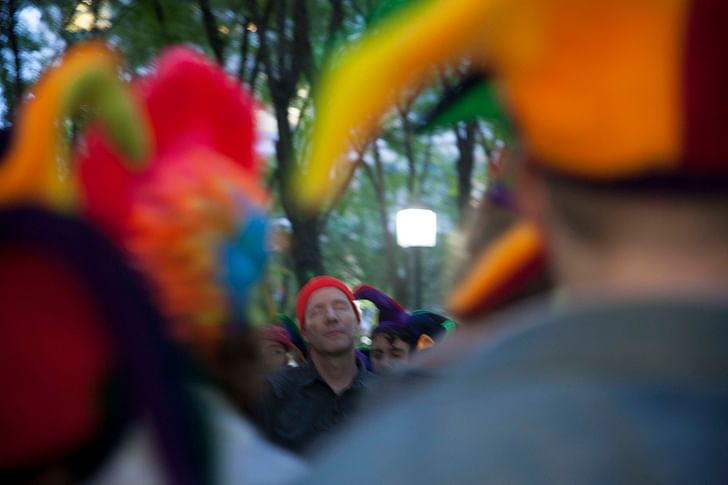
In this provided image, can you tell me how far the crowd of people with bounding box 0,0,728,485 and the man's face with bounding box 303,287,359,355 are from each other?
13.2ft

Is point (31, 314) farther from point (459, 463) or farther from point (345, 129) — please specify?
point (459, 463)

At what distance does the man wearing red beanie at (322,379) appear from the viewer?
564cm

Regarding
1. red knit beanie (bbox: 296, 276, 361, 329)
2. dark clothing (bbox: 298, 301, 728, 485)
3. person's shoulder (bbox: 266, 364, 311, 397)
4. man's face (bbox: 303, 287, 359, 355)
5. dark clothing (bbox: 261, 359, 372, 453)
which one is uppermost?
dark clothing (bbox: 298, 301, 728, 485)

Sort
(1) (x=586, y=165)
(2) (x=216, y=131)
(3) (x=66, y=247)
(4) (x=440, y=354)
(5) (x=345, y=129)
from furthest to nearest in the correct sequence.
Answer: (2) (x=216, y=131)
(3) (x=66, y=247)
(4) (x=440, y=354)
(5) (x=345, y=129)
(1) (x=586, y=165)

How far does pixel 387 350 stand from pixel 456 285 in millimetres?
5760

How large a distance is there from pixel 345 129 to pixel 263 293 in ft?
→ 2.56

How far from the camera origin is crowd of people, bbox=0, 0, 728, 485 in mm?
920

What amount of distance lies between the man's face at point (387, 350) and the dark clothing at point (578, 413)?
238 inches

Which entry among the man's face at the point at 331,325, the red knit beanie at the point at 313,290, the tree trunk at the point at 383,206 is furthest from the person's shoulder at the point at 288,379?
the tree trunk at the point at 383,206

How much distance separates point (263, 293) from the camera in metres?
1.92

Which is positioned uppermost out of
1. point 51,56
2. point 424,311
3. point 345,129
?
point 51,56

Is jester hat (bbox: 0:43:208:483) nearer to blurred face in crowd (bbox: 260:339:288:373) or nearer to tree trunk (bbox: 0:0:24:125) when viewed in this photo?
blurred face in crowd (bbox: 260:339:288:373)

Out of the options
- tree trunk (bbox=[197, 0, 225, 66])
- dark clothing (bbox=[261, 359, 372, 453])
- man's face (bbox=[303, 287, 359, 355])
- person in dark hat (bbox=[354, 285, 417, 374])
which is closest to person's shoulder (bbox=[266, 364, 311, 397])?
dark clothing (bbox=[261, 359, 372, 453])

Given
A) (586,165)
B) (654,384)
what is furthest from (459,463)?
(586,165)
